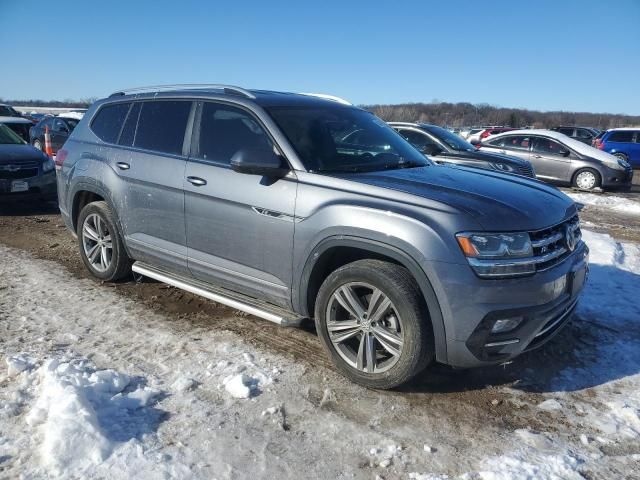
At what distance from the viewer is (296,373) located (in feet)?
11.9

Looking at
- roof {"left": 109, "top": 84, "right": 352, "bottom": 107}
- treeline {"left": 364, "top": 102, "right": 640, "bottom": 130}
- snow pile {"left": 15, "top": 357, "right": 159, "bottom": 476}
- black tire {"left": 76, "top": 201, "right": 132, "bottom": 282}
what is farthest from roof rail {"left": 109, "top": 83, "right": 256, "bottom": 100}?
treeline {"left": 364, "top": 102, "right": 640, "bottom": 130}

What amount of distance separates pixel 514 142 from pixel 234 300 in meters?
12.5

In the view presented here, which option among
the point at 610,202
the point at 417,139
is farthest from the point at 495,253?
the point at 610,202

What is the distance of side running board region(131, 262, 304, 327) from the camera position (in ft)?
12.3

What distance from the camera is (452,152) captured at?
977cm

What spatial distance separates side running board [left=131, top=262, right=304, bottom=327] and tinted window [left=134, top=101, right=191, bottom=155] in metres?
1.08

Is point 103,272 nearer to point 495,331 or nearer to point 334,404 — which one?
point 334,404

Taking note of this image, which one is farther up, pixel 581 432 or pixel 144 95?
Result: pixel 144 95

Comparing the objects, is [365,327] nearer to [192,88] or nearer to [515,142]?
[192,88]

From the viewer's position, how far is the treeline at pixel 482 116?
79500 millimetres

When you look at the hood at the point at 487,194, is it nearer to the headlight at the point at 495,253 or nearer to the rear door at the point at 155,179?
the headlight at the point at 495,253

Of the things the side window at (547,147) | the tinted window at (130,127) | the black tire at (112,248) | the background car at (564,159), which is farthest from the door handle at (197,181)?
the side window at (547,147)

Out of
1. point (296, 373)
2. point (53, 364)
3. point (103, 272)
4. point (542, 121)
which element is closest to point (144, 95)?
point (103, 272)

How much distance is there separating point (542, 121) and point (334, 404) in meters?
91.5
